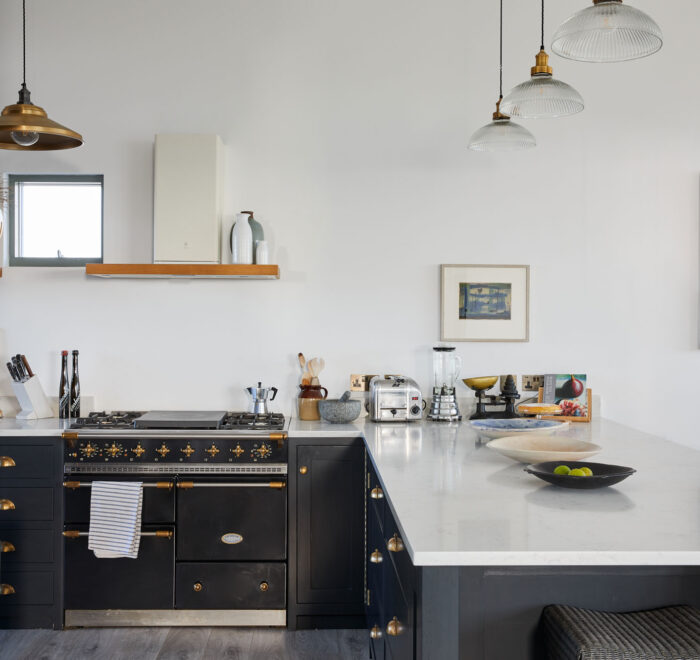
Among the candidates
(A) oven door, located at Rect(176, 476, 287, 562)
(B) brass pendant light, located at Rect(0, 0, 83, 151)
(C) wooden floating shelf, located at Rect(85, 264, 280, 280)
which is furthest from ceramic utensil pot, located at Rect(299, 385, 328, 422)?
(B) brass pendant light, located at Rect(0, 0, 83, 151)

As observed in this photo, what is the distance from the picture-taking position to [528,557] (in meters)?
1.43

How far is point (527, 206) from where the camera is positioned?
A: 3881 millimetres

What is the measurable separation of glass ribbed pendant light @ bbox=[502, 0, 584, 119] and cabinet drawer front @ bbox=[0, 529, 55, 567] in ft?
8.67

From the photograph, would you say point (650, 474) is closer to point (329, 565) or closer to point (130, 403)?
point (329, 565)

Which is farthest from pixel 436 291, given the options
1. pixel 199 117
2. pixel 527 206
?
pixel 199 117

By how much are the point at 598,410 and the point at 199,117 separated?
2570 millimetres

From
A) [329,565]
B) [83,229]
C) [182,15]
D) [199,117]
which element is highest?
[182,15]

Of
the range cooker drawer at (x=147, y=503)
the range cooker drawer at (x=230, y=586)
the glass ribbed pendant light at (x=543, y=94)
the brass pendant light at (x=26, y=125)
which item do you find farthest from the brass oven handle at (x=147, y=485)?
the glass ribbed pendant light at (x=543, y=94)

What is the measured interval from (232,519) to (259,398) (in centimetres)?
65

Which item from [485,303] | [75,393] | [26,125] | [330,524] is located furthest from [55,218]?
[485,303]

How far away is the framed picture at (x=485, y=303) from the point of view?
12.6 feet

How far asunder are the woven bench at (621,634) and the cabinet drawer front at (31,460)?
2.41 metres

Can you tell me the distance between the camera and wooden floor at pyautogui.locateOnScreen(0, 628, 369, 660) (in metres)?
3.01

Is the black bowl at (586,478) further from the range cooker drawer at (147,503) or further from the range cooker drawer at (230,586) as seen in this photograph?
the range cooker drawer at (147,503)
